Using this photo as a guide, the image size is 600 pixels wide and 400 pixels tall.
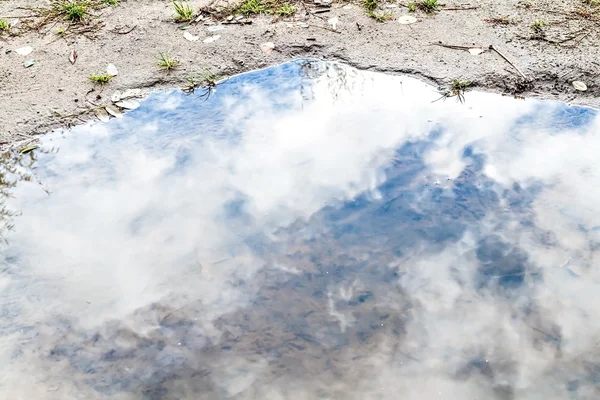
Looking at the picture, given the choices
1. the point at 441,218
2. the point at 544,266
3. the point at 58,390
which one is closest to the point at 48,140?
the point at 58,390

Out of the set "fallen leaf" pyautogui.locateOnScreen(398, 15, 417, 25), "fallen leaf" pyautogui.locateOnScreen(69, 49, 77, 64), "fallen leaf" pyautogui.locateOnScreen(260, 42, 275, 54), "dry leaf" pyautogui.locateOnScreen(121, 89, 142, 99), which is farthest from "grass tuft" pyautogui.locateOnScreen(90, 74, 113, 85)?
"fallen leaf" pyautogui.locateOnScreen(398, 15, 417, 25)

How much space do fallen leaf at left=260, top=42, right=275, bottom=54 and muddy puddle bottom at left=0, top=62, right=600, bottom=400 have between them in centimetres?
45

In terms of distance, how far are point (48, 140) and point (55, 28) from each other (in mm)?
1278

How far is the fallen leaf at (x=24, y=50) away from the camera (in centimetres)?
341

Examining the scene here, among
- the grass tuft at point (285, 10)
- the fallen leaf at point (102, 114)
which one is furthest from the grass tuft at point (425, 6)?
the fallen leaf at point (102, 114)

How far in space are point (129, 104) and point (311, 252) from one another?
157cm

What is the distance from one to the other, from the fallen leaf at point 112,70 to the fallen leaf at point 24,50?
62 cm

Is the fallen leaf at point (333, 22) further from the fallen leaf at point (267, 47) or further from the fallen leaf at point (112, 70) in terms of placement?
the fallen leaf at point (112, 70)

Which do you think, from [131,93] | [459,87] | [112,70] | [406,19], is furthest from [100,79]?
[459,87]

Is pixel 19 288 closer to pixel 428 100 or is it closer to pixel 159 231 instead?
pixel 159 231

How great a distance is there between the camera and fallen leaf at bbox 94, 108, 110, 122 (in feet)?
9.61

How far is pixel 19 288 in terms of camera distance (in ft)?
6.92

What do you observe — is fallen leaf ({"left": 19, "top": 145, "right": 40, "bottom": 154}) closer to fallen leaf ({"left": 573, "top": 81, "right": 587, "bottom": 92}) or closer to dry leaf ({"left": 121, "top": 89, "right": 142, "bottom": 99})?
dry leaf ({"left": 121, "top": 89, "right": 142, "bottom": 99})

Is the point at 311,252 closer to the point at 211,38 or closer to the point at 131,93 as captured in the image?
the point at 131,93
